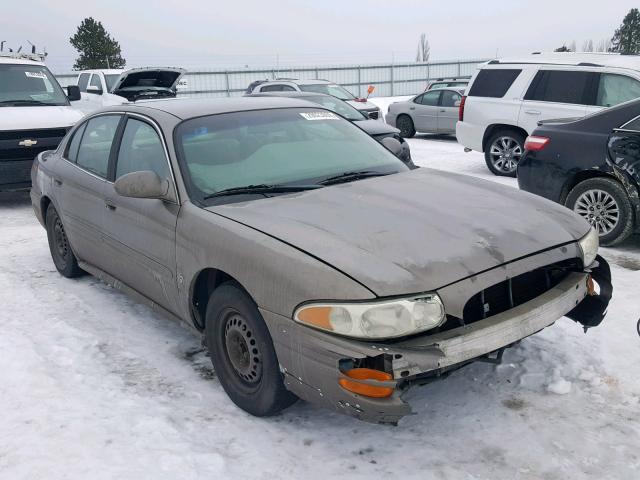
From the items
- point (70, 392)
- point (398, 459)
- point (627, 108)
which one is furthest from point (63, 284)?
point (627, 108)

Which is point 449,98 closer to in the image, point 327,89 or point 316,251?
point 327,89

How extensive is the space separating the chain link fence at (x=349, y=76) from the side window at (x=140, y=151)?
23.9 meters

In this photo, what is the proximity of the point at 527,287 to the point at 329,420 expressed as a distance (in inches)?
47.4

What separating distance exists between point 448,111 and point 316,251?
13.2 m

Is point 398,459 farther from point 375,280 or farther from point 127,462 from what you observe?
point 127,462

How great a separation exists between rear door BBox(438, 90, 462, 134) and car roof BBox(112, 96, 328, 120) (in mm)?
11191

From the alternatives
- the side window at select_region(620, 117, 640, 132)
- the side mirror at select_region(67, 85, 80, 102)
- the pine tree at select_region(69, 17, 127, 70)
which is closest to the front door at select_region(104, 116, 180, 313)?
the side window at select_region(620, 117, 640, 132)

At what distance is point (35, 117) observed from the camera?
27.9ft

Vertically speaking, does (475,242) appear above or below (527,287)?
above

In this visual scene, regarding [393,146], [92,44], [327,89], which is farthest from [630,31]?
[393,146]

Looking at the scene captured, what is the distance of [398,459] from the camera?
2.83 meters

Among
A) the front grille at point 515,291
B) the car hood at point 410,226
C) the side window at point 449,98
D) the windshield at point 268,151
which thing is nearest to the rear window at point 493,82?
the side window at point 449,98

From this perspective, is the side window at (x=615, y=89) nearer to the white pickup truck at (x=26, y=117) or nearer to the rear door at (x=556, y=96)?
the rear door at (x=556, y=96)

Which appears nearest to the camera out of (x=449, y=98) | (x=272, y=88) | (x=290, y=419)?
(x=290, y=419)
